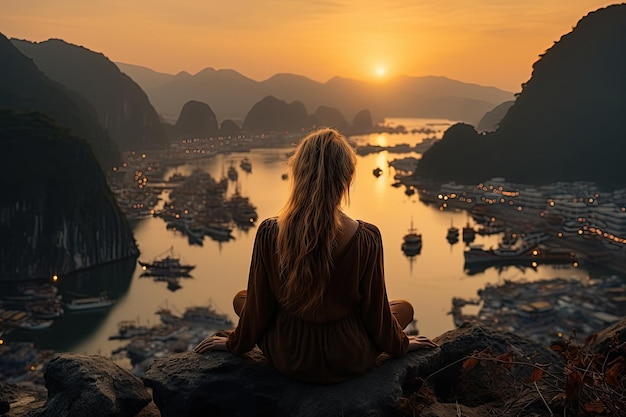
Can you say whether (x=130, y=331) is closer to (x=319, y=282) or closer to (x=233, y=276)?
(x=233, y=276)

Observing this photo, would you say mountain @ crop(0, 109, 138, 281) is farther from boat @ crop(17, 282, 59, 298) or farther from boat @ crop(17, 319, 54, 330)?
boat @ crop(17, 319, 54, 330)

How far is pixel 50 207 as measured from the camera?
14.4 m

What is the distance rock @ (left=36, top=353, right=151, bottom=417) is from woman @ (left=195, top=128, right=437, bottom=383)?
11.6 inches

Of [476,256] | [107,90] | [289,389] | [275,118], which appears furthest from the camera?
[275,118]

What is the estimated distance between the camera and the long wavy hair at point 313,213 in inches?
38.7

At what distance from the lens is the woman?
0.99m

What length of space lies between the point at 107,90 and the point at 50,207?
2876cm

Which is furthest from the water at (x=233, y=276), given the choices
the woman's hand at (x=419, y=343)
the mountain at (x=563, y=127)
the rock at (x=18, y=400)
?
the mountain at (x=563, y=127)

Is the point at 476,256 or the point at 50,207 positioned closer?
the point at 476,256

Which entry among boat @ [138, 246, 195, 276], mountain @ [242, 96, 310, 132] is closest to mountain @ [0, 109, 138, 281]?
boat @ [138, 246, 195, 276]

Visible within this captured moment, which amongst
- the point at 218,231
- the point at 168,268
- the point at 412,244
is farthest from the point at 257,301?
the point at 218,231

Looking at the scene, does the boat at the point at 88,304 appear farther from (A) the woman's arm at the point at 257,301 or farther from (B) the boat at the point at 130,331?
(A) the woman's arm at the point at 257,301

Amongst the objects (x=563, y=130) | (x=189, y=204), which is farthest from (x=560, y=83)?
(x=189, y=204)

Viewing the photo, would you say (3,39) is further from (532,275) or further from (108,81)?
(532,275)
